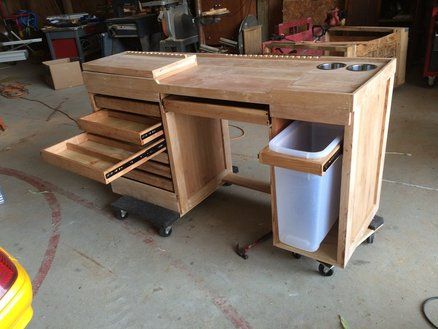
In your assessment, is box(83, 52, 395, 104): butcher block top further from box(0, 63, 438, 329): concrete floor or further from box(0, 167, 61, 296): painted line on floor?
box(0, 167, 61, 296): painted line on floor

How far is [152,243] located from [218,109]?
2.87 ft

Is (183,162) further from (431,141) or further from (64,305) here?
(431,141)

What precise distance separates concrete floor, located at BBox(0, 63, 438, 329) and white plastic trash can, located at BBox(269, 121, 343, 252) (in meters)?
0.24

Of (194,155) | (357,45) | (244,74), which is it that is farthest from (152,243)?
(357,45)

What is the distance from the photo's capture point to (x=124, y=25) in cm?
538

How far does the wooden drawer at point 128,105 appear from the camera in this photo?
1.87m

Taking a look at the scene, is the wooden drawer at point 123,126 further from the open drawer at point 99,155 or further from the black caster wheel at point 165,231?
the black caster wheel at point 165,231

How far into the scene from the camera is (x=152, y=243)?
205 centimetres

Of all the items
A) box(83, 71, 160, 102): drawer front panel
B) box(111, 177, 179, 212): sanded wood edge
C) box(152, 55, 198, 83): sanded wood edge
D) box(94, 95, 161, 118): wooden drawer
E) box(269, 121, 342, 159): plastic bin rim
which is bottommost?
box(111, 177, 179, 212): sanded wood edge

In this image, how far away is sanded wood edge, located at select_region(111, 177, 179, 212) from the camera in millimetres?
2099

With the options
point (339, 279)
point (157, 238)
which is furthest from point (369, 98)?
point (157, 238)

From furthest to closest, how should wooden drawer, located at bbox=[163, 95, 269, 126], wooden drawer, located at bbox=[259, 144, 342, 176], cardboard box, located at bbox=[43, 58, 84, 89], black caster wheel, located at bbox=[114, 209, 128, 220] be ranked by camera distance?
cardboard box, located at bbox=[43, 58, 84, 89]
black caster wheel, located at bbox=[114, 209, 128, 220]
wooden drawer, located at bbox=[163, 95, 269, 126]
wooden drawer, located at bbox=[259, 144, 342, 176]

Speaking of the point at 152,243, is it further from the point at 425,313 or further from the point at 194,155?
the point at 425,313

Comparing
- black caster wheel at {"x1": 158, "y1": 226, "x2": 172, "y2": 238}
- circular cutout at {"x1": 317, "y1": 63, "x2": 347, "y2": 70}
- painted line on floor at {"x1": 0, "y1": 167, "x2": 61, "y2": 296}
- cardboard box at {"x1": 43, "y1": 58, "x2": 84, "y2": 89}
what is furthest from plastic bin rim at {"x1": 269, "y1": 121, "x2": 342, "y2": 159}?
cardboard box at {"x1": 43, "y1": 58, "x2": 84, "y2": 89}
